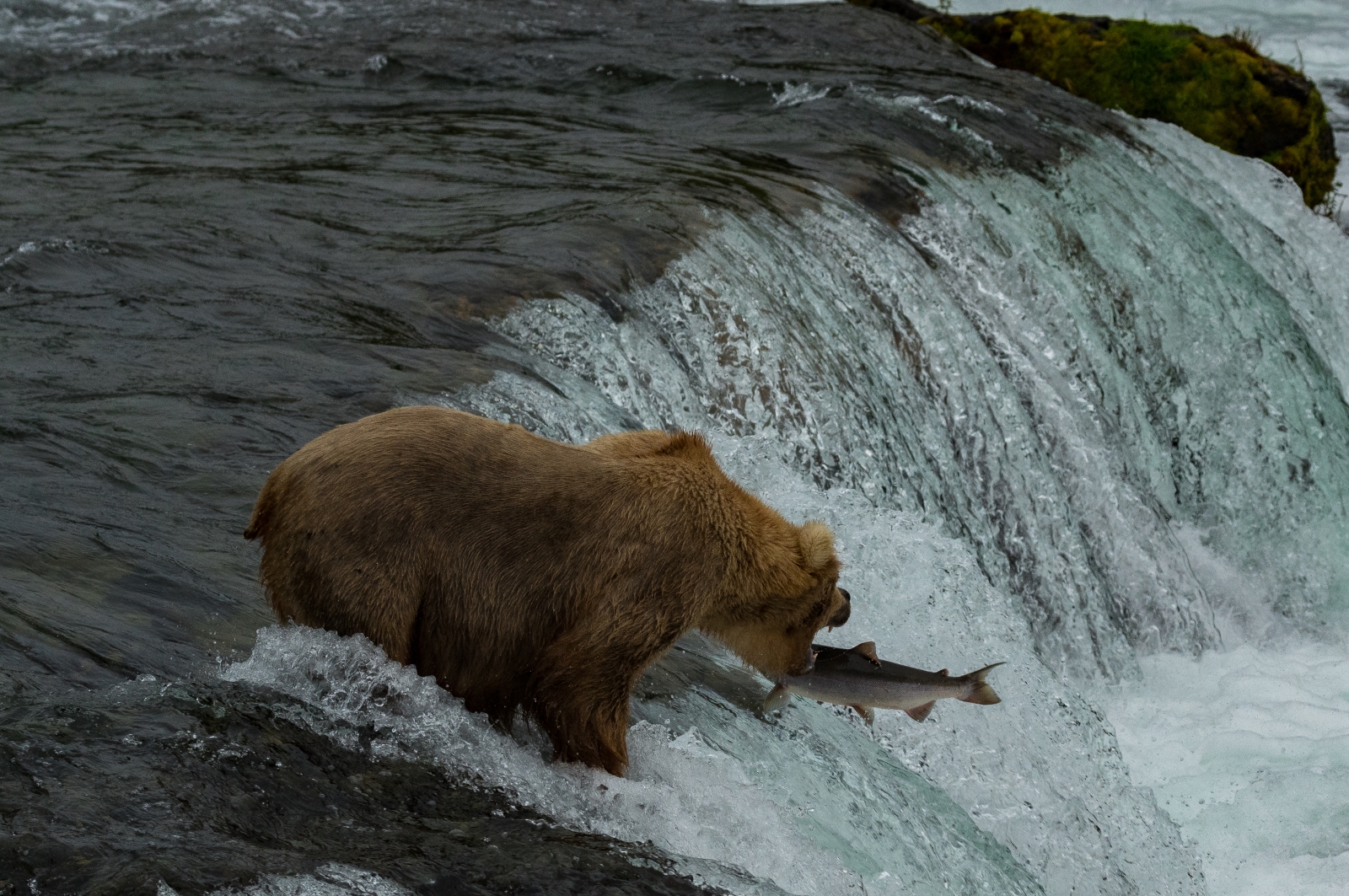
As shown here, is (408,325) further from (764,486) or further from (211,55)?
(211,55)

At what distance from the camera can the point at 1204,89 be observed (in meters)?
13.7

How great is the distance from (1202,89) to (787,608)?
1124 cm

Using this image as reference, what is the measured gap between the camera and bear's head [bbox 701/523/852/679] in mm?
4078

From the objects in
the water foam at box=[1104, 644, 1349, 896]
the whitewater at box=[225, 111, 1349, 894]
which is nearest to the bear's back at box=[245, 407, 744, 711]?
the whitewater at box=[225, 111, 1349, 894]

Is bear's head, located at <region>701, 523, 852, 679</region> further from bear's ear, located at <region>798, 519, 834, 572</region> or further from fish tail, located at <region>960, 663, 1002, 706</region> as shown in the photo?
fish tail, located at <region>960, 663, 1002, 706</region>

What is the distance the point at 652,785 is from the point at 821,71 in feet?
28.1

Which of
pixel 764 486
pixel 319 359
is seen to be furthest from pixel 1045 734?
pixel 319 359

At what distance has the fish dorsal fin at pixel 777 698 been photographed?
434cm

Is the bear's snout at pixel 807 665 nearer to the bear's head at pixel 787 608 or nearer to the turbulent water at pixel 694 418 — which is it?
the bear's head at pixel 787 608

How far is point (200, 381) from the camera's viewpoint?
575 cm

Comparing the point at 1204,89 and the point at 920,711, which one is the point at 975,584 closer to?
the point at 920,711

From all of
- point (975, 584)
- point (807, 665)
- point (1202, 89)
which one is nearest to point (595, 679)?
point (807, 665)

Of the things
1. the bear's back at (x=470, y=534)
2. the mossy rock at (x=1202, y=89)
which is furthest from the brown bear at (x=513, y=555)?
the mossy rock at (x=1202, y=89)

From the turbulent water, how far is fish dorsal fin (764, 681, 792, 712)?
133 mm
